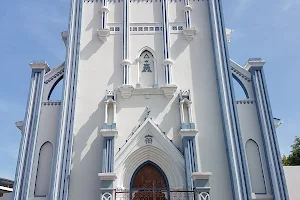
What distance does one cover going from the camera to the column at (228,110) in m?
11.2

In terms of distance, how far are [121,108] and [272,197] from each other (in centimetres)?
608

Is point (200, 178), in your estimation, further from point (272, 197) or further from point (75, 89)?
point (75, 89)

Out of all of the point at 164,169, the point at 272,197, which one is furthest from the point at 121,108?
the point at 272,197

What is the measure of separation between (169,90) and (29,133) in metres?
5.31

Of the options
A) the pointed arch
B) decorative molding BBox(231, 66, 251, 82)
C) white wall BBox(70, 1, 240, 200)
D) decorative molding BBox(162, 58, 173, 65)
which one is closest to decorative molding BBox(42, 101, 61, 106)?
white wall BBox(70, 1, 240, 200)

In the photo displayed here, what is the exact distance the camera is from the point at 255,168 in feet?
38.7

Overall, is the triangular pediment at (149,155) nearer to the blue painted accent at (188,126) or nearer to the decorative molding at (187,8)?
the blue painted accent at (188,126)

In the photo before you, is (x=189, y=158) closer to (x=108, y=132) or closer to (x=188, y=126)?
(x=188, y=126)

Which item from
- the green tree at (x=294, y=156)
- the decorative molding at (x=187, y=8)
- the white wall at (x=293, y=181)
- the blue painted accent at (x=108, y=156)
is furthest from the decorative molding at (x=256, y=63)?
the green tree at (x=294, y=156)

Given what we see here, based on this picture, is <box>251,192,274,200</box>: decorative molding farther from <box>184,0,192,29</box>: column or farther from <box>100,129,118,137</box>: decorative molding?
<box>184,0,192,29</box>: column

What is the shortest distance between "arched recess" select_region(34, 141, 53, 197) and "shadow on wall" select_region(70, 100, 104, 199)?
0.86 metres

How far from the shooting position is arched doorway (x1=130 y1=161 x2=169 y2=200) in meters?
11.2

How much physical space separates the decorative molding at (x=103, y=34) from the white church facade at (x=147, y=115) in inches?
1.6

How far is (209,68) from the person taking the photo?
43.2 feet
